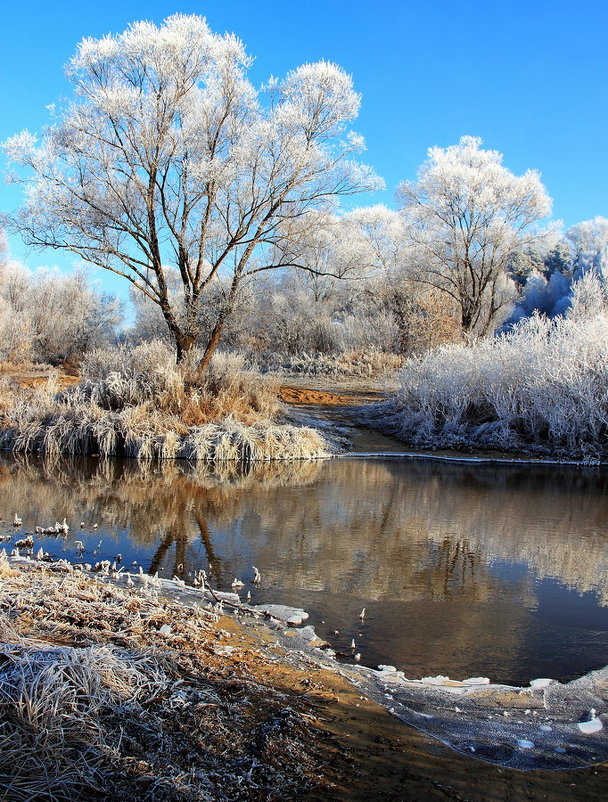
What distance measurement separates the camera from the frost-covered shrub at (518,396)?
14.0 meters

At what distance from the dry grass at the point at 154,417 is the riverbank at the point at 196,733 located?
9575 mm

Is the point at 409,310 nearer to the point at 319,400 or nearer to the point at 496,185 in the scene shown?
the point at 496,185

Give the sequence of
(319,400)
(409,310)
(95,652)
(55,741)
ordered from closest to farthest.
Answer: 1. (55,741)
2. (95,652)
3. (319,400)
4. (409,310)

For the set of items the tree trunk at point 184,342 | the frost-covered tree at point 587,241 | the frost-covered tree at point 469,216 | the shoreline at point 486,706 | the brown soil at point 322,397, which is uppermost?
the frost-covered tree at point 587,241

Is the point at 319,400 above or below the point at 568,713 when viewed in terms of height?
above

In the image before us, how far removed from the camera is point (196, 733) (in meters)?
2.54

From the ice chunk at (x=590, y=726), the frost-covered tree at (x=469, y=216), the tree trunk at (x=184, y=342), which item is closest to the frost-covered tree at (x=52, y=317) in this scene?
the tree trunk at (x=184, y=342)

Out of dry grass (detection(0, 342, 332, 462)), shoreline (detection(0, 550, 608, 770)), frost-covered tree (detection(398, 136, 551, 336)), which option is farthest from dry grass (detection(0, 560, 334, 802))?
frost-covered tree (detection(398, 136, 551, 336))

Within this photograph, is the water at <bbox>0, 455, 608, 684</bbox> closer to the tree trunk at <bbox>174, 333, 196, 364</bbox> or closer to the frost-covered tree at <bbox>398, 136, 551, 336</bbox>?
the tree trunk at <bbox>174, 333, 196, 364</bbox>

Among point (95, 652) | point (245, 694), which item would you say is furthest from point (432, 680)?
point (95, 652)

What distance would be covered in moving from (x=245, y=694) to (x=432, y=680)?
3.97ft

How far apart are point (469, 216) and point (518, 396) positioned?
14.1 meters

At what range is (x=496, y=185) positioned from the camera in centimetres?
2677

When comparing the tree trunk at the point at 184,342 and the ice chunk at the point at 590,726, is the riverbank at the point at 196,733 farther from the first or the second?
the tree trunk at the point at 184,342
